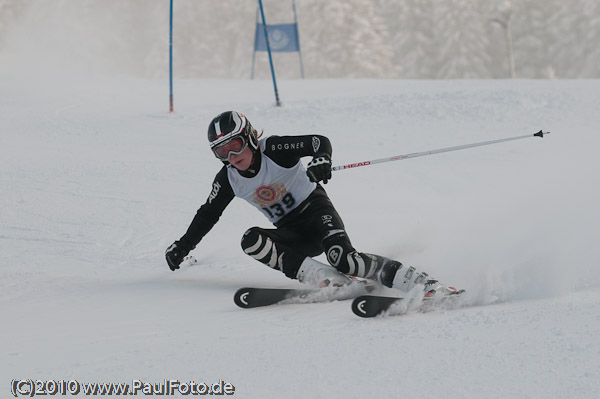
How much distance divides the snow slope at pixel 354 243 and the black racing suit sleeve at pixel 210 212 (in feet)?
1.12

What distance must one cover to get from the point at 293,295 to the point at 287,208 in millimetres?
629

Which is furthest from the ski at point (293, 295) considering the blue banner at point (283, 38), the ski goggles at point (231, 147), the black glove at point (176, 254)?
the blue banner at point (283, 38)

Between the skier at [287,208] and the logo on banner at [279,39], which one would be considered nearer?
the skier at [287,208]

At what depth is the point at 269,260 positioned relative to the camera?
3727 millimetres

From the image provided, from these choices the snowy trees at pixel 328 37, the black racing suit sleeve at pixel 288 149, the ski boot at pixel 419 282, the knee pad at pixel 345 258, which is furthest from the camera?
the snowy trees at pixel 328 37

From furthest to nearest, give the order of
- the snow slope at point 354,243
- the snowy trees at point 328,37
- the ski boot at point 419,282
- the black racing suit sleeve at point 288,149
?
1. the snowy trees at point 328,37
2. the black racing suit sleeve at point 288,149
3. the ski boot at point 419,282
4. the snow slope at point 354,243

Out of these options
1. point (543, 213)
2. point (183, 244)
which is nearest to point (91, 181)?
point (183, 244)

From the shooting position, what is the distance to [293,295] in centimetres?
360

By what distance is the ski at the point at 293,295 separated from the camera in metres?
3.51

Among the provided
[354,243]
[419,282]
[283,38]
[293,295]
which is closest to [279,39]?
[283,38]

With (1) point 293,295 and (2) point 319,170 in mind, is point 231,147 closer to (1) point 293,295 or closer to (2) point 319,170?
(2) point 319,170

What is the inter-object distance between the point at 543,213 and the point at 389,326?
2290 mm

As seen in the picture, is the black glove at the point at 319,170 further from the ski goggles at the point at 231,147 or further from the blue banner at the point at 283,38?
the blue banner at the point at 283,38

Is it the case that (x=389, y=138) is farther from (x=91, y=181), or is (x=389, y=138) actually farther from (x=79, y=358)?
(x=79, y=358)
